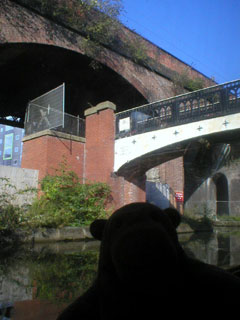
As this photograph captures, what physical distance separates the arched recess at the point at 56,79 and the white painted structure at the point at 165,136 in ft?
10.0

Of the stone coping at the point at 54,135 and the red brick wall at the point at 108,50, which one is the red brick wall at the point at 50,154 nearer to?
the stone coping at the point at 54,135

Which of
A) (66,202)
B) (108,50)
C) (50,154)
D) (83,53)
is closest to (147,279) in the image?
(66,202)

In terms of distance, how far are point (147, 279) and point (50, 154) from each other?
10117 mm

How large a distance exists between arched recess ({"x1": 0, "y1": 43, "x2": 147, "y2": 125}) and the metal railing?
1.41m

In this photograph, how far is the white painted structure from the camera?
8336 millimetres

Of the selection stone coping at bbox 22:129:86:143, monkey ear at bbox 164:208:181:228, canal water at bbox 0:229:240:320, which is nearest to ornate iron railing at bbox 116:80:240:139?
stone coping at bbox 22:129:86:143

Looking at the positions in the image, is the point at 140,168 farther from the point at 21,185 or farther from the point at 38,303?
the point at 38,303

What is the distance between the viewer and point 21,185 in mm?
9828

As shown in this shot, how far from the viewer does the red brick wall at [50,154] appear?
10.6 m

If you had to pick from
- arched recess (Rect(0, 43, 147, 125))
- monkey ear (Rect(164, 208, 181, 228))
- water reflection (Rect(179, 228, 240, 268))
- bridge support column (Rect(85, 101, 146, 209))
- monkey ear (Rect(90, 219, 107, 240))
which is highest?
arched recess (Rect(0, 43, 147, 125))

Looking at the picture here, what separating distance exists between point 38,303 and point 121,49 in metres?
12.3

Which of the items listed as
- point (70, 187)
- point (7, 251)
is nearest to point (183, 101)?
point (70, 187)

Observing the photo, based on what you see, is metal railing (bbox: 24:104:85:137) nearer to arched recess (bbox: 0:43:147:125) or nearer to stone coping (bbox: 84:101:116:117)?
stone coping (bbox: 84:101:116:117)

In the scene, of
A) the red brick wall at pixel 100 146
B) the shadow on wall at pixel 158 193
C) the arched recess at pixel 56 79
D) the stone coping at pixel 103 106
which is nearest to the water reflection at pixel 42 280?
the red brick wall at pixel 100 146
